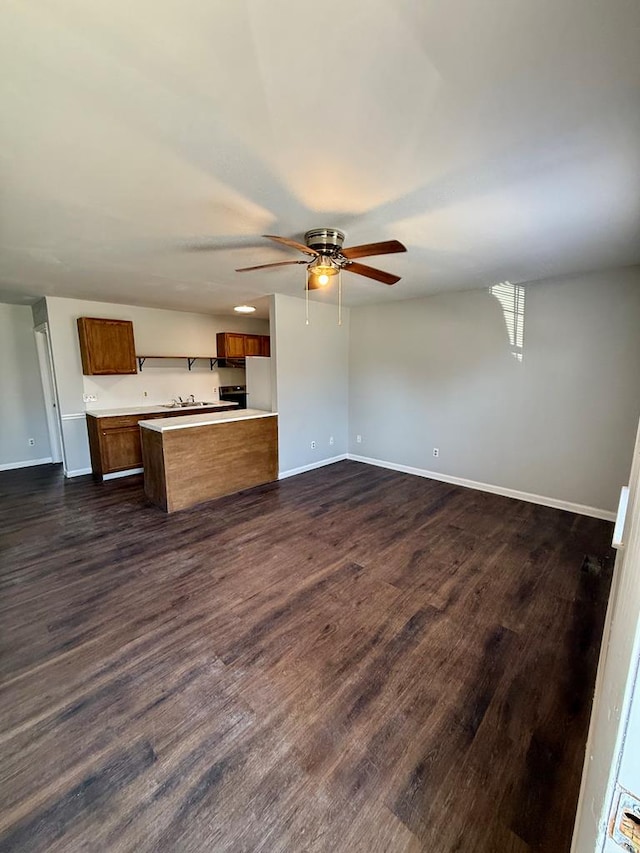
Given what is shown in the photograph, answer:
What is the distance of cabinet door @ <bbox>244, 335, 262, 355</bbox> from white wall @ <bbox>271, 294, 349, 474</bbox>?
1826 mm

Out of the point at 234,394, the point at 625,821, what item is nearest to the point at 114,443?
the point at 234,394

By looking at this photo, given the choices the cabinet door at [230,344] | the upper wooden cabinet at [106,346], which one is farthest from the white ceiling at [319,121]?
the cabinet door at [230,344]

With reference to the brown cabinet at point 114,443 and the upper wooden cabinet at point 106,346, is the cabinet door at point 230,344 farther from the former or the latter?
the brown cabinet at point 114,443

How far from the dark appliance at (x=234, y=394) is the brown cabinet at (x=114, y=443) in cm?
167

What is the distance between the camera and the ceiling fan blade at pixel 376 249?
198cm

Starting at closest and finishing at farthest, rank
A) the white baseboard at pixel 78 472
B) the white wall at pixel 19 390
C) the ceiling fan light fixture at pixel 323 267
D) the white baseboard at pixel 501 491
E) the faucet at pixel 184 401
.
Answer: the ceiling fan light fixture at pixel 323 267
the white baseboard at pixel 501 491
the white baseboard at pixel 78 472
the white wall at pixel 19 390
the faucet at pixel 184 401

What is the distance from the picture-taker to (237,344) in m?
6.25

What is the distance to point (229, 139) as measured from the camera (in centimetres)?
145

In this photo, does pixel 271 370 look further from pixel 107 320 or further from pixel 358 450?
pixel 107 320

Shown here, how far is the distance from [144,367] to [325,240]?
4.37m

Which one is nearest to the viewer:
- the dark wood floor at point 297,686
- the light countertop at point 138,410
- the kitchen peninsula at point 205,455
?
the dark wood floor at point 297,686

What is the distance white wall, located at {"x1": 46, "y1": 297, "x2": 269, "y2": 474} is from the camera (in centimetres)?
481

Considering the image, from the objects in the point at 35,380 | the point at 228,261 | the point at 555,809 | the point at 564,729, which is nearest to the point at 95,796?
the point at 555,809

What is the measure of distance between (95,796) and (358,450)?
487 cm
